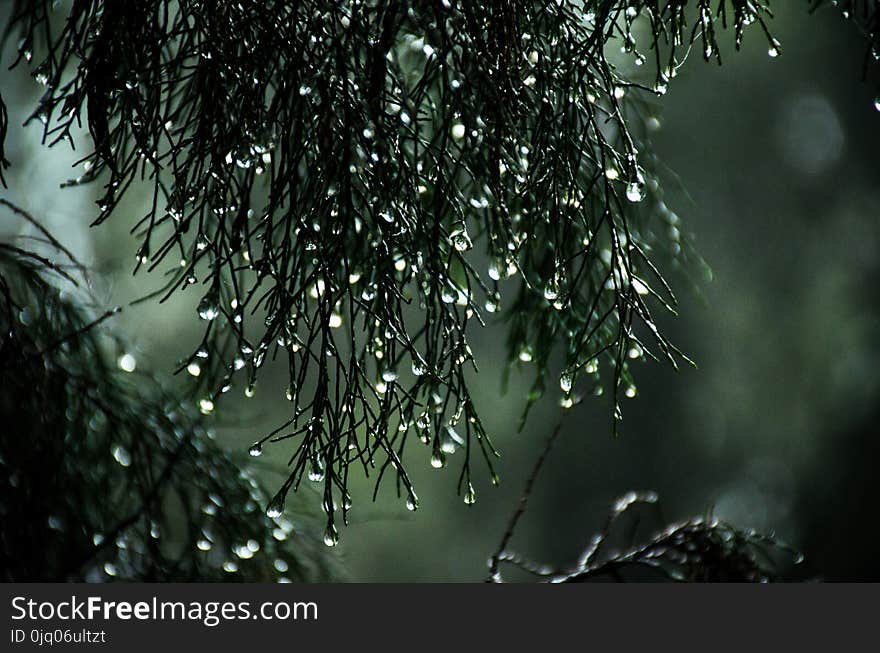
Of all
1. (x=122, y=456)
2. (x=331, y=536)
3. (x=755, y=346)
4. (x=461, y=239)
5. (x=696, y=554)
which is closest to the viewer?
(x=331, y=536)

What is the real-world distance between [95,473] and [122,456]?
3.3 inches

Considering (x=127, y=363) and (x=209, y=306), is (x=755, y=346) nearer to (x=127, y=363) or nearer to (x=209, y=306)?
(x=127, y=363)

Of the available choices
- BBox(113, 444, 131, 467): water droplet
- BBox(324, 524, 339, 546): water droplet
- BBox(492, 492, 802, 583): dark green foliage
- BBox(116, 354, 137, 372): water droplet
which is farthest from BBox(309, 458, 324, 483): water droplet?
BBox(116, 354, 137, 372): water droplet

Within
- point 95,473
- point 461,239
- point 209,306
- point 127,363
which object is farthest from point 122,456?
point 461,239

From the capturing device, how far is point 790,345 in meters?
6.10

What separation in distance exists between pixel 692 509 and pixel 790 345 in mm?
1538

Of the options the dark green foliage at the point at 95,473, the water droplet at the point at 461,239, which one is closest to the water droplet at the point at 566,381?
the water droplet at the point at 461,239

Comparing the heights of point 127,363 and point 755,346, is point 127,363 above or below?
below

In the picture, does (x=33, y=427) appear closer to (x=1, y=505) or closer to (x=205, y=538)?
(x=1, y=505)

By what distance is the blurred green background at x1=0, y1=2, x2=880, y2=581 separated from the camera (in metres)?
5.55

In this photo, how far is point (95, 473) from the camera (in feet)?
4.67

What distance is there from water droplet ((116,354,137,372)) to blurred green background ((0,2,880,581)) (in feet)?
11.6

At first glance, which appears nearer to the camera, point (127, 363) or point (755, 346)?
point (127, 363)

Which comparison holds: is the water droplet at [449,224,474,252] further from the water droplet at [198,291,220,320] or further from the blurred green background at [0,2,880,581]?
the blurred green background at [0,2,880,581]
